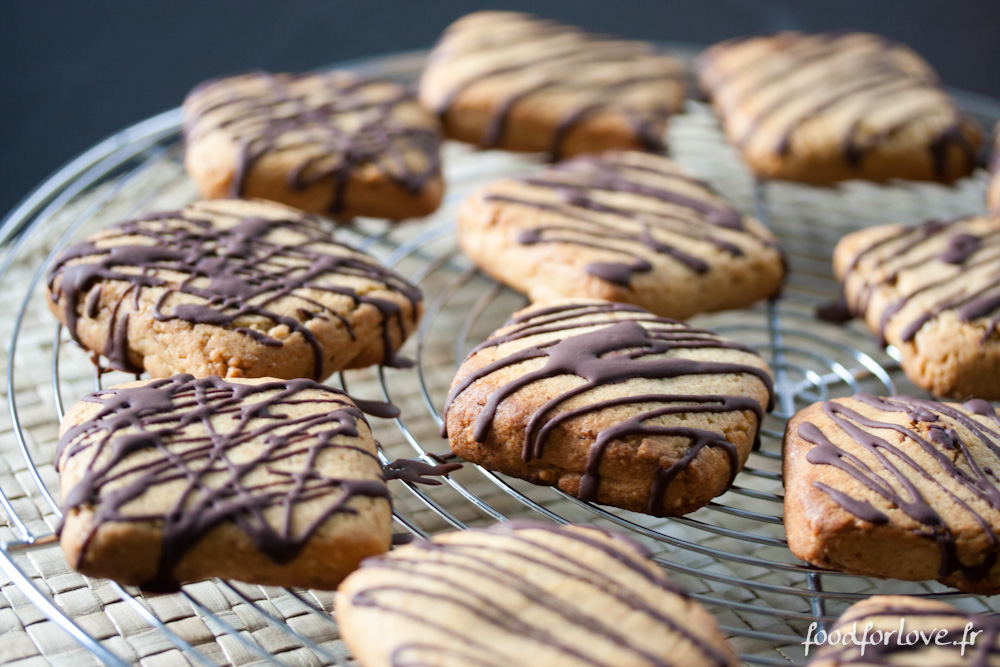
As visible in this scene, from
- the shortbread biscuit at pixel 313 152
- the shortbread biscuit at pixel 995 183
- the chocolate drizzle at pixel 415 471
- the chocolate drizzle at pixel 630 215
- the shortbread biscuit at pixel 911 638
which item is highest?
the shortbread biscuit at pixel 313 152

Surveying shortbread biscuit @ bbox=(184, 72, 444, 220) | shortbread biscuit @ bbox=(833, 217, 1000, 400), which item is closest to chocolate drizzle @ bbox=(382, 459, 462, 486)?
shortbread biscuit @ bbox=(184, 72, 444, 220)

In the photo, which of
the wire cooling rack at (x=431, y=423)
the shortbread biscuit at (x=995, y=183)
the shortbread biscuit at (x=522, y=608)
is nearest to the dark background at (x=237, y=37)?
the wire cooling rack at (x=431, y=423)

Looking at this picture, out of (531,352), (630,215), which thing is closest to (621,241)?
(630,215)

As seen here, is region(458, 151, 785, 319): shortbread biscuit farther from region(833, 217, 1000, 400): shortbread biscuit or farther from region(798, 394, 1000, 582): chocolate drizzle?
region(798, 394, 1000, 582): chocolate drizzle

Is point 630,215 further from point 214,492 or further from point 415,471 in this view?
point 214,492

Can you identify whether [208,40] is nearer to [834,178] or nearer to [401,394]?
[401,394]

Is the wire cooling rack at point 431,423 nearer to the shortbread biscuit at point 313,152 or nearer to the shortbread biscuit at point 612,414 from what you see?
the shortbread biscuit at point 612,414
